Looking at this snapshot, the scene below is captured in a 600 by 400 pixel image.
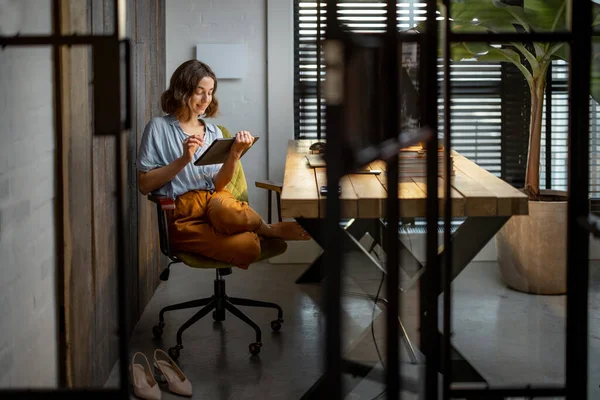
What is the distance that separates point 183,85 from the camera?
420 centimetres

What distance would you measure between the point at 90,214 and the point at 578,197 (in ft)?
6.12

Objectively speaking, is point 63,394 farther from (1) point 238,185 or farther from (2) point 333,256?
(1) point 238,185

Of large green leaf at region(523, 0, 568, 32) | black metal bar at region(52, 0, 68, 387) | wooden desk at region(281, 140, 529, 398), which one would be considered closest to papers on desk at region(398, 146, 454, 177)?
wooden desk at region(281, 140, 529, 398)

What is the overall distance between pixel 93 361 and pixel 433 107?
1915mm

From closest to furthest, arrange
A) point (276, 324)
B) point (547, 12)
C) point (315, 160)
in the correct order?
1. point (276, 324)
2. point (315, 160)
3. point (547, 12)

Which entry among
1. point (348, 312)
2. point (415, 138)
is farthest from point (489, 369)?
point (415, 138)

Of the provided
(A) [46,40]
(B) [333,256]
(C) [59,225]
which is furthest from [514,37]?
(C) [59,225]

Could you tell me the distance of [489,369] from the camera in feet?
12.1

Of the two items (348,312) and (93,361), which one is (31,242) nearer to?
(93,361)

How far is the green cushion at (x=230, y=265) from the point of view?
394cm

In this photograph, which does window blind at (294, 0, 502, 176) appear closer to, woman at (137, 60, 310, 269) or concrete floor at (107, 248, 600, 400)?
concrete floor at (107, 248, 600, 400)

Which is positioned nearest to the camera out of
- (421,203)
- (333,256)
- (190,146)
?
(333,256)

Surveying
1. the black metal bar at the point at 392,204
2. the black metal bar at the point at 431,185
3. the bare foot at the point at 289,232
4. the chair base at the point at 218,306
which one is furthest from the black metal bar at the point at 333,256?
the bare foot at the point at 289,232

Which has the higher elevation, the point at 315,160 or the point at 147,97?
the point at 147,97
